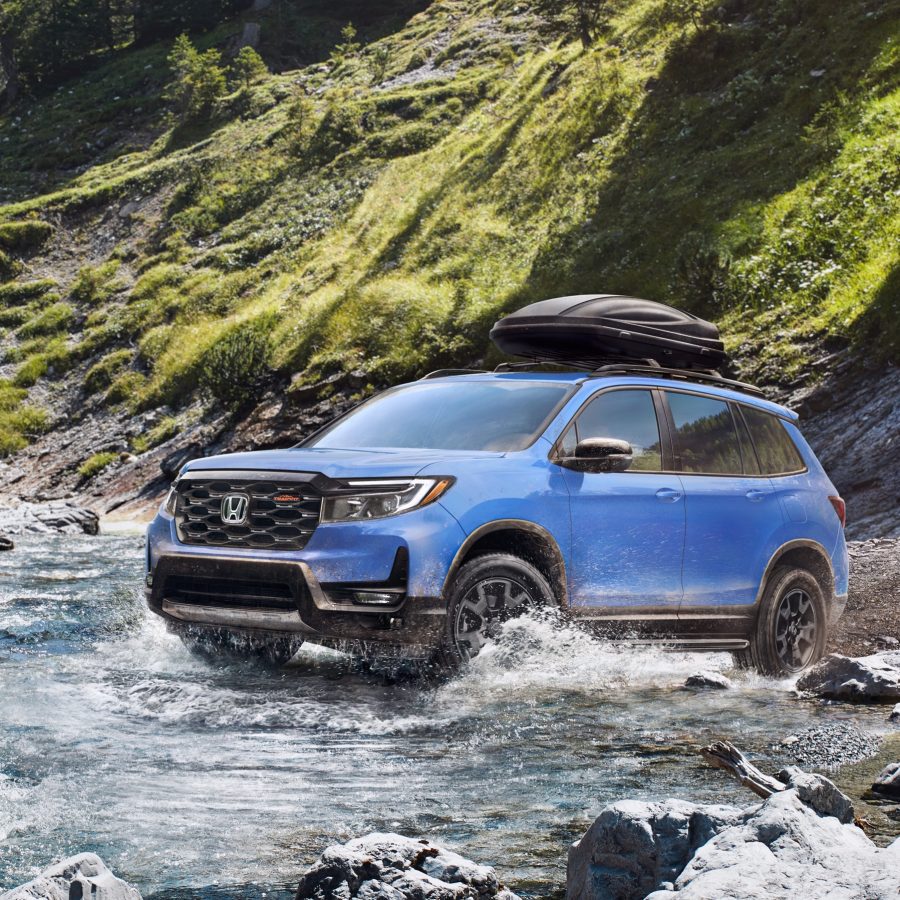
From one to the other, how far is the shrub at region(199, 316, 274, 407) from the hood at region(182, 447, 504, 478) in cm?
2071

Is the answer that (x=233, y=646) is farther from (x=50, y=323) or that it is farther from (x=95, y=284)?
(x=95, y=284)

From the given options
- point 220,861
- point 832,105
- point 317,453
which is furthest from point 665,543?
point 832,105

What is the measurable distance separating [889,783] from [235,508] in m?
3.64

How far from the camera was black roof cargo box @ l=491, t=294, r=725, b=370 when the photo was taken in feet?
28.4

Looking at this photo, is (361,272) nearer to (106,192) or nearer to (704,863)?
(106,192)

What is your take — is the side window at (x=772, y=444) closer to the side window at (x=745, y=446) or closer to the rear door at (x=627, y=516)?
the side window at (x=745, y=446)

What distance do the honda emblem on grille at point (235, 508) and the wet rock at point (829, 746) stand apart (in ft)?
9.93

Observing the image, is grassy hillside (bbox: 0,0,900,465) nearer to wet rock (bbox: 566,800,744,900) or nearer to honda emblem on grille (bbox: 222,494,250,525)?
A: honda emblem on grille (bbox: 222,494,250,525)

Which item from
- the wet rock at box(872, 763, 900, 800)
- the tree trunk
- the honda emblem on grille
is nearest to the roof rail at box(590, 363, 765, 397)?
the honda emblem on grille

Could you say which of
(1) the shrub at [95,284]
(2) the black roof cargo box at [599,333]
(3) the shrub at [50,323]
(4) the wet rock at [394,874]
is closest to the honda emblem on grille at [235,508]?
(2) the black roof cargo box at [599,333]

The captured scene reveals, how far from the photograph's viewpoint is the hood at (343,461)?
6437mm

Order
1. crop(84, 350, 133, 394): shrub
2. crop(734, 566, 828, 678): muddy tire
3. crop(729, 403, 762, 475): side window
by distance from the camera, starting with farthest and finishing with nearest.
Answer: crop(84, 350, 133, 394): shrub → crop(729, 403, 762, 475): side window → crop(734, 566, 828, 678): muddy tire

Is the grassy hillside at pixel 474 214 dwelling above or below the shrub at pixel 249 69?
below

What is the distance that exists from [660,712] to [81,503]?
22.3 m
